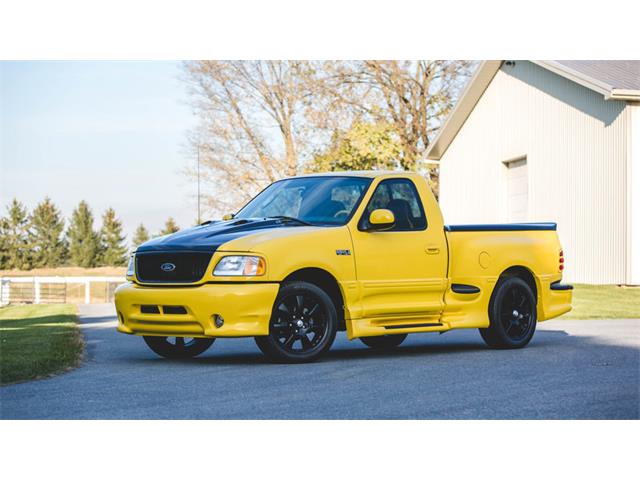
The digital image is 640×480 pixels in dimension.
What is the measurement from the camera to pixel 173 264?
34.6 ft

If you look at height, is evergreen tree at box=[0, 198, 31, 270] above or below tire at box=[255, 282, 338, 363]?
above

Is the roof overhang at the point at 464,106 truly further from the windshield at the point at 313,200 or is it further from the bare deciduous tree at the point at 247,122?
the windshield at the point at 313,200

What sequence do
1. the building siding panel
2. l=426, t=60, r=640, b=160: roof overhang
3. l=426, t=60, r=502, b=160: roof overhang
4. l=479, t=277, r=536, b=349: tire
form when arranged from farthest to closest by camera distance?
l=426, t=60, r=502, b=160: roof overhang, l=426, t=60, r=640, b=160: roof overhang, the building siding panel, l=479, t=277, r=536, b=349: tire

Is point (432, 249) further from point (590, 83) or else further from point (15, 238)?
point (590, 83)

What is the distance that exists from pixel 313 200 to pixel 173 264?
5.73ft

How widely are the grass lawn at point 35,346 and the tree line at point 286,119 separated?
12.9 feet

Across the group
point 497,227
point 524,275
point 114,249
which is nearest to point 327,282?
A: point 497,227

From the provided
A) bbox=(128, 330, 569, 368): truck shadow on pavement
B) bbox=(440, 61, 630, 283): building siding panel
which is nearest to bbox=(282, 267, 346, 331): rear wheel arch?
bbox=(128, 330, 569, 368): truck shadow on pavement

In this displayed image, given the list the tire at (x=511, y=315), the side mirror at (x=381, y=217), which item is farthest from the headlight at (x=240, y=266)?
the tire at (x=511, y=315)

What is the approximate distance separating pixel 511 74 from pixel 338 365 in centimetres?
1968

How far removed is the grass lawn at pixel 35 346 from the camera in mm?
10398

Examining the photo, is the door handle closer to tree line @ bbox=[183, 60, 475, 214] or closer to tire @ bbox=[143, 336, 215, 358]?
tire @ bbox=[143, 336, 215, 358]

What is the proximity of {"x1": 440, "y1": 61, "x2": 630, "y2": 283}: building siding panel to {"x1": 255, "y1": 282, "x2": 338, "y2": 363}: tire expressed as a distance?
12.7 m

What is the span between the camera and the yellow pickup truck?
33.9ft
